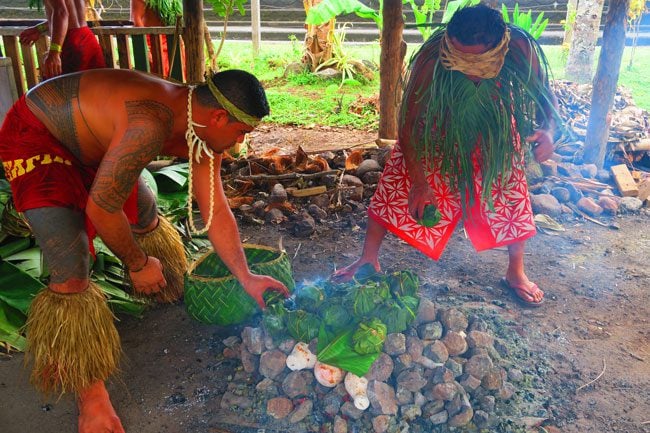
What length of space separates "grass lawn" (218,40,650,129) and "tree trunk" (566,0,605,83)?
47 centimetres

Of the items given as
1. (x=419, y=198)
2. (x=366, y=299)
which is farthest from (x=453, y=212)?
(x=366, y=299)

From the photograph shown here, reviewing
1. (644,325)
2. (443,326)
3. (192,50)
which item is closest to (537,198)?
(644,325)

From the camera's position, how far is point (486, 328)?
2.35 meters

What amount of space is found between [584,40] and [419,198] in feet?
23.6

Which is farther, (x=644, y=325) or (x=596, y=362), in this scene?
(x=644, y=325)

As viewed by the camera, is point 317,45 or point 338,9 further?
point 317,45

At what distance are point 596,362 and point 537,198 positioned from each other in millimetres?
1915

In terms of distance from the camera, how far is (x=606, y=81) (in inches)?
178

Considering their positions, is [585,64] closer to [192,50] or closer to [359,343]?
[192,50]

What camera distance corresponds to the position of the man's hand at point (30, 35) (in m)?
3.91

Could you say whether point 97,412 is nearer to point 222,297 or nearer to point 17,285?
point 222,297

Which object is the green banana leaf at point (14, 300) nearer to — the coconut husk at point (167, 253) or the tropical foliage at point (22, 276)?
the tropical foliage at point (22, 276)

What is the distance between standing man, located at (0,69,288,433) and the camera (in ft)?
6.25

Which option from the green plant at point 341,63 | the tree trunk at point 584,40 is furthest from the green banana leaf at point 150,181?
the tree trunk at point 584,40
